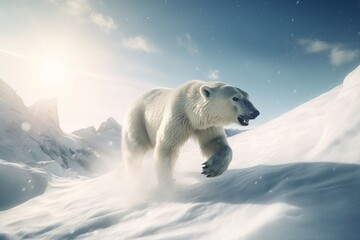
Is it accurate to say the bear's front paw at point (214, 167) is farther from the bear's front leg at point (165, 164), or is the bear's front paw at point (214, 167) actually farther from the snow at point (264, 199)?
the bear's front leg at point (165, 164)

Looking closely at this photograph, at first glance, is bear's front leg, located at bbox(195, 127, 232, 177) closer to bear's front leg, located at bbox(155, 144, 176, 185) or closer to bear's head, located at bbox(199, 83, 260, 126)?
bear's head, located at bbox(199, 83, 260, 126)

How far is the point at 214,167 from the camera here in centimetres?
403

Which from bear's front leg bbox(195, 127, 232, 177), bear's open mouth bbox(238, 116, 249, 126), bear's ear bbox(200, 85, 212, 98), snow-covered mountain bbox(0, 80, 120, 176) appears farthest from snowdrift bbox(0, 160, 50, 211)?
snow-covered mountain bbox(0, 80, 120, 176)

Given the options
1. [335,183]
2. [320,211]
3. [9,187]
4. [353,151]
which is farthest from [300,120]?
[9,187]

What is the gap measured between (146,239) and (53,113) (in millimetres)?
76997

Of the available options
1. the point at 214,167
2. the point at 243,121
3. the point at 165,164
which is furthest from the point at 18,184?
the point at 243,121

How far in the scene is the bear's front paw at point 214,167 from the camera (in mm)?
3994

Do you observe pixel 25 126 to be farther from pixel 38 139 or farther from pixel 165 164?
pixel 165 164

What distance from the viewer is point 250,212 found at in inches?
103

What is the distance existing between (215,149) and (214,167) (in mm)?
913

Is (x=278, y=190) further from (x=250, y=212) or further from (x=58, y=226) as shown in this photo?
(x=58, y=226)

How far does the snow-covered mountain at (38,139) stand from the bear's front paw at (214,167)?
155 feet

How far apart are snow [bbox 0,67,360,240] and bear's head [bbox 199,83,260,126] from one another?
2.39 feet

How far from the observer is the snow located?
2129mm
